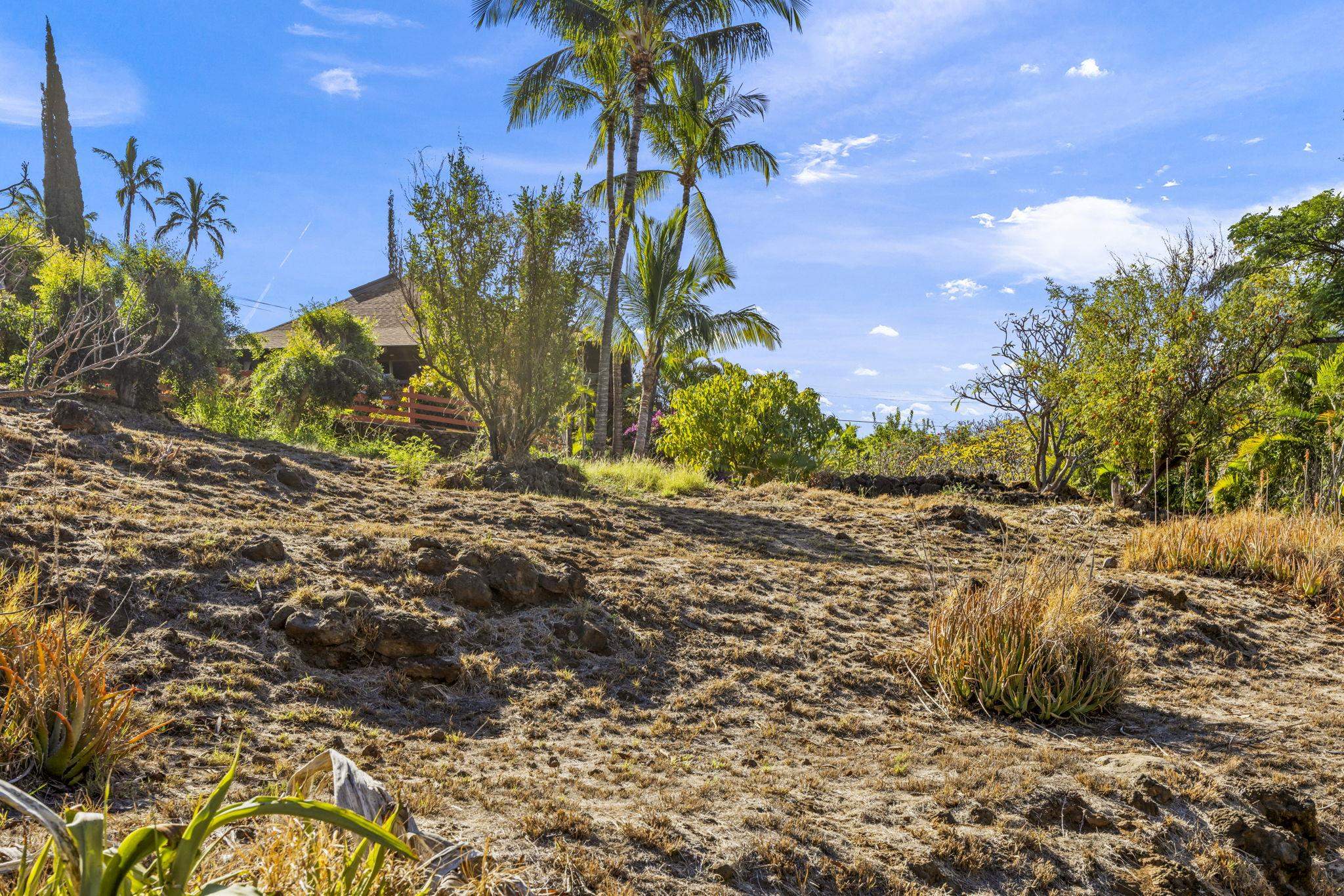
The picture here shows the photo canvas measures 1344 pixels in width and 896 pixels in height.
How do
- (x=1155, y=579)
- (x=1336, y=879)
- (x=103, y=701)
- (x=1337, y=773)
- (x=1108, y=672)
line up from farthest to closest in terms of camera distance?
(x=1155, y=579) → (x=1108, y=672) → (x=1337, y=773) → (x=1336, y=879) → (x=103, y=701)

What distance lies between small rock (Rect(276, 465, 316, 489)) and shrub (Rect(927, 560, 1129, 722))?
5.34m

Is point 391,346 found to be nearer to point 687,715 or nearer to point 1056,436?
point 1056,436

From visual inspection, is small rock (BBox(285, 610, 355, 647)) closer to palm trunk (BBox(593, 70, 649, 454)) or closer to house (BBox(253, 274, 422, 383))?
palm trunk (BBox(593, 70, 649, 454))

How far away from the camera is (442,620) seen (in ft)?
15.5

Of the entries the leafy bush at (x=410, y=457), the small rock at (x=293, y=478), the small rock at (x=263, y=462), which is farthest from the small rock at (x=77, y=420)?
the leafy bush at (x=410, y=457)

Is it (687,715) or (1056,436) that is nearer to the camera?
(687,715)

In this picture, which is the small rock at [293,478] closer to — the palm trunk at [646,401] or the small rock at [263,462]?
the small rock at [263,462]

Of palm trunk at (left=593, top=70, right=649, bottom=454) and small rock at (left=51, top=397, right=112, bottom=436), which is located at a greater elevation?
palm trunk at (left=593, top=70, right=649, bottom=454)

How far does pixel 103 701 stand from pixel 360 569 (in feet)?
7.17

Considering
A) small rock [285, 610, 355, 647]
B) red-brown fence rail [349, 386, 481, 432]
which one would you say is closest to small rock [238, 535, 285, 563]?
small rock [285, 610, 355, 647]

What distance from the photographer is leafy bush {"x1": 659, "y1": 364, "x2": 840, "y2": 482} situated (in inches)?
559

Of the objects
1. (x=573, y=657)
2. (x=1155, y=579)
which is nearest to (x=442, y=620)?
(x=573, y=657)

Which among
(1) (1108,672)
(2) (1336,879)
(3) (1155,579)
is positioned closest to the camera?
(2) (1336,879)

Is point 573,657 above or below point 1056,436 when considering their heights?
below
